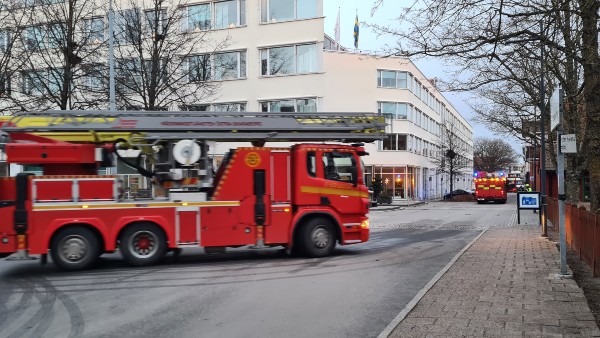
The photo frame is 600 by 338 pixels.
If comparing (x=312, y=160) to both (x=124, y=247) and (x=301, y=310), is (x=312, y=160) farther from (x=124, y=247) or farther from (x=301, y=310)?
(x=301, y=310)

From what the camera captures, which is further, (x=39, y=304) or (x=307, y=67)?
(x=307, y=67)

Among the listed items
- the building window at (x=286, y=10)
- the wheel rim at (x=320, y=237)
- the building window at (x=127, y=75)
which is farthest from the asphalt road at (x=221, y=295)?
the building window at (x=286, y=10)

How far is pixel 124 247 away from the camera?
36.4 feet

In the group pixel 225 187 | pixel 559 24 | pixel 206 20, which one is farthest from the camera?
pixel 206 20

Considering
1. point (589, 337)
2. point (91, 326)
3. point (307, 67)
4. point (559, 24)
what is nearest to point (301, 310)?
point (91, 326)

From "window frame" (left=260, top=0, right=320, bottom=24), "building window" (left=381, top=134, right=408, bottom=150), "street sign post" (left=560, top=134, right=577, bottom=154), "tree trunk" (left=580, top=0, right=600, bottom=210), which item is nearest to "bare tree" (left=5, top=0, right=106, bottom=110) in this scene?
"street sign post" (left=560, top=134, right=577, bottom=154)

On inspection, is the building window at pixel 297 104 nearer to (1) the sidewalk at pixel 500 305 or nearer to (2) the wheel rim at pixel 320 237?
(2) the wheel rim at pixel 320 237

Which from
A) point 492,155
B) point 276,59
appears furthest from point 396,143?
point 492,155

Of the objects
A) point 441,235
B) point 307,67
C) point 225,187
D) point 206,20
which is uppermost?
point 206,20

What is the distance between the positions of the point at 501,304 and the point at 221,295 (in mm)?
→ 4090

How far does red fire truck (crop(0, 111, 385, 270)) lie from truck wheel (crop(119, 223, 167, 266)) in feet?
0.07

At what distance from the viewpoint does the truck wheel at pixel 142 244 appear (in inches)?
438

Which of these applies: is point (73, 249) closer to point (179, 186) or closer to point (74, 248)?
point (74, 248)

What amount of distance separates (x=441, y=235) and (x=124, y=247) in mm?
11034
